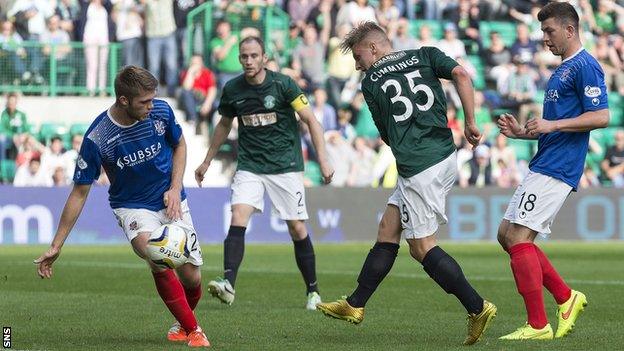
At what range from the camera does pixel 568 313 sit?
9.61m

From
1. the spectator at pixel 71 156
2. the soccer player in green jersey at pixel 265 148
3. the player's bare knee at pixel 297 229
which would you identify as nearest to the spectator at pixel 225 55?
the spectator at pixel 71 156

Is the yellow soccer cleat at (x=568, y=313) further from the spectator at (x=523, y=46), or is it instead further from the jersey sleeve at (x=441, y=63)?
the spectator at (x=523, y=46)

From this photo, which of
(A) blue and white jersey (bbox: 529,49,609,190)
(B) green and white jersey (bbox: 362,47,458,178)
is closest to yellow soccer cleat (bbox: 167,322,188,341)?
(B) green and white jersey (bbox: 362,47,458,178)

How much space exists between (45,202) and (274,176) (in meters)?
11.3

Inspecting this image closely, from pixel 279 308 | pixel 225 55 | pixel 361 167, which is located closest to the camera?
pixel 279 308

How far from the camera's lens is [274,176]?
41.5ft

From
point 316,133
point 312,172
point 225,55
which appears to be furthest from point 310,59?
point 316,133

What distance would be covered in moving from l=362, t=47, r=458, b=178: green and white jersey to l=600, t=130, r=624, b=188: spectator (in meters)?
19.8

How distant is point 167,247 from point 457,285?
192 centimetres

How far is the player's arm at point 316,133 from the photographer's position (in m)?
11.4

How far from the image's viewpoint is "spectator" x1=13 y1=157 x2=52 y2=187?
2417 centimetres

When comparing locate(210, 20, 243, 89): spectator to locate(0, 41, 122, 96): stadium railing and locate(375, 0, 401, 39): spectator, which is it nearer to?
locate(0, 41, 122, 96): stadium railing

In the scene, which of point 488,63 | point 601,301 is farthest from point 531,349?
point 488,63

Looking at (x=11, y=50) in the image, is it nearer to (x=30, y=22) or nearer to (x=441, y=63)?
(x=30, y=22)
